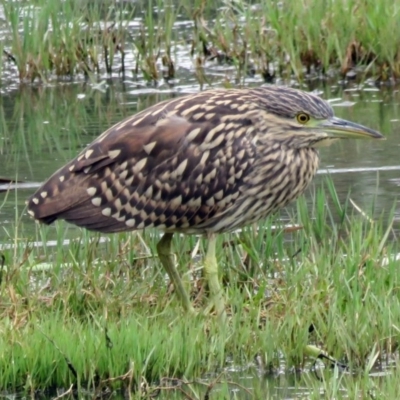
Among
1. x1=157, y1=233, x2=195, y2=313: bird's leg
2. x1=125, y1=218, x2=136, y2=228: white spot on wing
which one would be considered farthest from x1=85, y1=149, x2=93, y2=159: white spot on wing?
x1=157, y1=233, x2=195, y2=313: bird's leg

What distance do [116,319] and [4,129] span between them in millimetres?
4355

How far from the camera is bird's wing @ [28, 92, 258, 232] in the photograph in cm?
635

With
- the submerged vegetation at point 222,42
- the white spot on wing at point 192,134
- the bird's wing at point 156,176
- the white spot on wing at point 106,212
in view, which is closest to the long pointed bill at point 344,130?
the bird's wing at point 156,176

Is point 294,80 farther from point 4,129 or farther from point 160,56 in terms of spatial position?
point 4,129

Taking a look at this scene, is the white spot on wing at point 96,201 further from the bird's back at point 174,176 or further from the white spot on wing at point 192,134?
the white spot on wing at point 192,134

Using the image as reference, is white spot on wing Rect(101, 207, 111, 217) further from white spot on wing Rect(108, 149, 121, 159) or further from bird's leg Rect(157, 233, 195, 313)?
bird's leg Rect(157, 233, 195, 313)

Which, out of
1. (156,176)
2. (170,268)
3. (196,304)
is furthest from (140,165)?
(196,304)

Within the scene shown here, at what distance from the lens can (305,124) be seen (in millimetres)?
6582

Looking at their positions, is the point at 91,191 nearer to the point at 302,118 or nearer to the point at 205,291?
the point at 205,291

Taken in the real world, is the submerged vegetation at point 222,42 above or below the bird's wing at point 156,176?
below

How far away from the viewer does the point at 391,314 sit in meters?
5.84

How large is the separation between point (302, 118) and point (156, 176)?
750mm

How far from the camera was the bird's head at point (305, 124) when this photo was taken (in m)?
6.52

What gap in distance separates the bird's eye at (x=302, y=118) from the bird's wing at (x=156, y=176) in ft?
0.82
